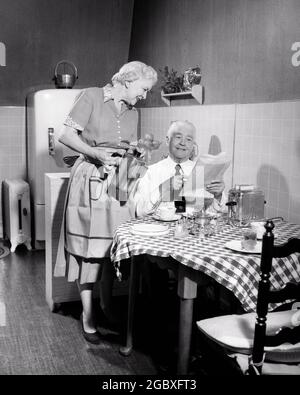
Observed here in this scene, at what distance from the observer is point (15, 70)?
200 inches

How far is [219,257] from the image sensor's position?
6.62 ft

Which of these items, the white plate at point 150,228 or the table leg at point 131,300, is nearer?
the white plate at point 150,228

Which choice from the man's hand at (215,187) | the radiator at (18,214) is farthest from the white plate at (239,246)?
the radiator at (18,214)

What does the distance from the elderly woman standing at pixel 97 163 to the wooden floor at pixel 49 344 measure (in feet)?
0.51

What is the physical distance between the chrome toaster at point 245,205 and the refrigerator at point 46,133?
2.56m

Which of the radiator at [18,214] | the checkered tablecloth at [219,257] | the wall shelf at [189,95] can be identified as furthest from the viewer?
the radiator at [18,214]

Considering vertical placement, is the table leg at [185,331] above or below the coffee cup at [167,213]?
below

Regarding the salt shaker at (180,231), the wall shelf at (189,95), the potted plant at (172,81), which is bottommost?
the salt shaker at (180,231)

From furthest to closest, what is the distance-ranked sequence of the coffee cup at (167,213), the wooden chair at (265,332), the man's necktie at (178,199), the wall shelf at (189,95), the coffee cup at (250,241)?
the wall shelf at (189,95) → the man's necktie at (178,199) → the coffee cup at (167,213) → the coffee cup at (250,241) → the wooden chair at (265,332)

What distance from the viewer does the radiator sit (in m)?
4.94

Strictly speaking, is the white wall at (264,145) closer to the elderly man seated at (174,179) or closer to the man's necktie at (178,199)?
the elderly man seated at (174,179)

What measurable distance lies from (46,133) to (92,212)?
7.41 ft

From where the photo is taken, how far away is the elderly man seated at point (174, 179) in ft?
9.43
